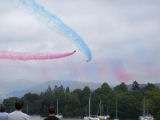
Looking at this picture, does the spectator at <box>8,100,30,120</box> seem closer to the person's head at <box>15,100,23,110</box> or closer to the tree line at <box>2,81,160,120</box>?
the person's head at <box>15,100,23,110</box>

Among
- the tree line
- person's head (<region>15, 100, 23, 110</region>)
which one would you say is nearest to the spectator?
person's head (<region>15, 100, 23, 110</region>)

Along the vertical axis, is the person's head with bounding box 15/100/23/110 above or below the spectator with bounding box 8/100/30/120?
above

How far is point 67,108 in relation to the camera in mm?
175375

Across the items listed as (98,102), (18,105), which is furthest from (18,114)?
(98,102)

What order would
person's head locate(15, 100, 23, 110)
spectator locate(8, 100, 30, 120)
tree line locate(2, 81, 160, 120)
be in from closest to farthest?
1. spectator locate(8, 100, 30, 120)
2. person's head locate(15, 100, 23, 110)
3. tree line locate(2, 81, 160, 120)

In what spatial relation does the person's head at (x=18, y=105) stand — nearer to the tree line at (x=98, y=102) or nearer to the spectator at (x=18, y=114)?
the spectator at (x=18, y=114)

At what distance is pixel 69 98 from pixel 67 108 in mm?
5002

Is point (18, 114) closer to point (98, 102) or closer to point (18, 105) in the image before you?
point (18, 105)

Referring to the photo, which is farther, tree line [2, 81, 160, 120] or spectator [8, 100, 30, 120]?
tree line [2, 81, 160, 120]

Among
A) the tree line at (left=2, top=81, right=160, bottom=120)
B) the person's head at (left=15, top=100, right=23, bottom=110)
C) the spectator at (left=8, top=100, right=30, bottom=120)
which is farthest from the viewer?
the tree line at (left=2, top=81, right=160, bottom=120)

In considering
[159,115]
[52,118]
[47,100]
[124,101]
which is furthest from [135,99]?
[52,118]

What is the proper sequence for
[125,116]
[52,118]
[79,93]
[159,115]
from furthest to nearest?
[79,93] < [125,116] < [159,115] < [52,118]

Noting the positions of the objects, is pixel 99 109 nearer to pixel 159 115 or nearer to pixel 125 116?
pixel 125 116

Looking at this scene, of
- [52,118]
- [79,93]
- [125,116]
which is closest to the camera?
[52,118]
